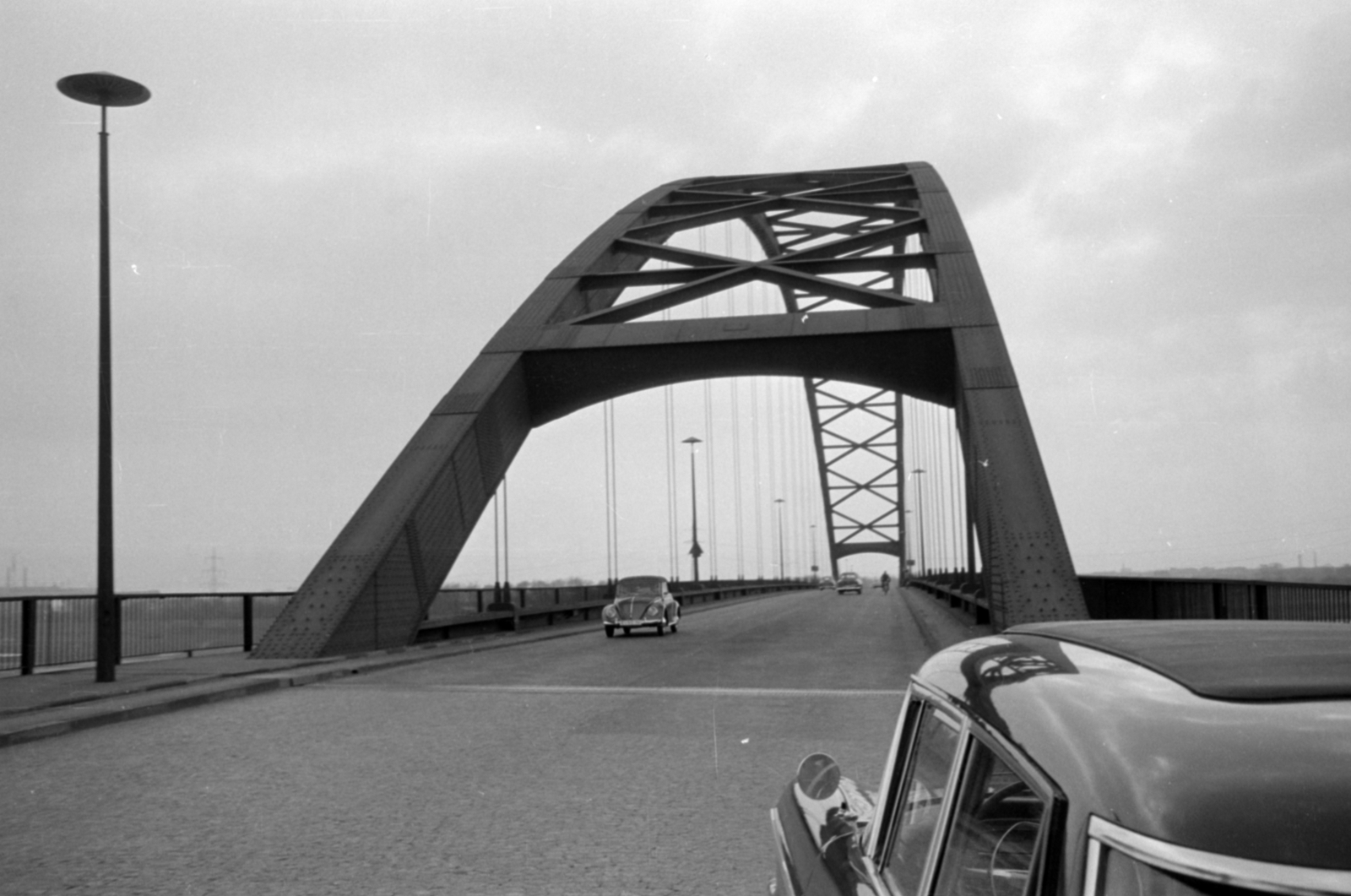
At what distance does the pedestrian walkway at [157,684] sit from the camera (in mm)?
11413

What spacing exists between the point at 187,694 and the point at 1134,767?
42.2 ft

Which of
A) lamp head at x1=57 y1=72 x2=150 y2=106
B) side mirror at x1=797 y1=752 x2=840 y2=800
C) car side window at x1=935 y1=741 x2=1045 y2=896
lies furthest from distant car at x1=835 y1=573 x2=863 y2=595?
car side window at x1=935 y1=741 x2=1045 y2=896

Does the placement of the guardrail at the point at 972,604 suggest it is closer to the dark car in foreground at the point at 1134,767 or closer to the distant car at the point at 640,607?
the distant car at the point at 640,607

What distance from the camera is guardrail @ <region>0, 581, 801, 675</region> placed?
16.1 meters

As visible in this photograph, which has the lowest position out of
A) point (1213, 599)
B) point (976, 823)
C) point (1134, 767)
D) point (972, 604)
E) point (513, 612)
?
point (972, 604)

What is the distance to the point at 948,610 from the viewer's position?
3625cm

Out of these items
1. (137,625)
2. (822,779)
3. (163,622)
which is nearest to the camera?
(822,779)

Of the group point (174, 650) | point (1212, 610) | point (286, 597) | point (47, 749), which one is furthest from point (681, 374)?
point (47, 749)

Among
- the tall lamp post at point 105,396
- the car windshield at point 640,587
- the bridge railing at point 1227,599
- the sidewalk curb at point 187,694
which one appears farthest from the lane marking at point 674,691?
the car windshield at point 640,587

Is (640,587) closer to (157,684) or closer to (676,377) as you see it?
(676,377)

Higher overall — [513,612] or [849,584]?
[513,612]

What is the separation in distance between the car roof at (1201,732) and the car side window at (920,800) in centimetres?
31

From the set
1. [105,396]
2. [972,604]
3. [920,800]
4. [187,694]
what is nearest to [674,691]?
[187,694]

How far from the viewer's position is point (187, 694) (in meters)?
13.1
